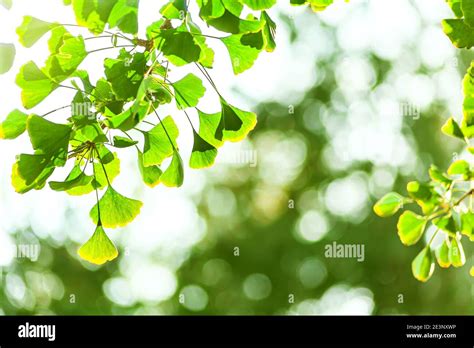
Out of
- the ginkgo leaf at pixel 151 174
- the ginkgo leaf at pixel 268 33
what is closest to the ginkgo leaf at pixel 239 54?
the ginkgo leaf at pixel 268 33

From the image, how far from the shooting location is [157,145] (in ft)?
1.97

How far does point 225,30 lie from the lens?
0.51 meters

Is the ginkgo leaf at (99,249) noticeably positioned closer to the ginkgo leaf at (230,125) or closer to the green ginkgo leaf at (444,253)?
the ginkgo leaf at (230,125)

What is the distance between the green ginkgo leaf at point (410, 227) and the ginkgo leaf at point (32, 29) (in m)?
0.44

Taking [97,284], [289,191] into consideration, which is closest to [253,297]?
[289,191]

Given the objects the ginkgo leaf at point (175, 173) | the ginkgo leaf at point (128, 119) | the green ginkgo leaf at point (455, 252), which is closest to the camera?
the ginkgo leaf at point (128, 119)

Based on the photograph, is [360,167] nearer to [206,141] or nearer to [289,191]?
[289,191]

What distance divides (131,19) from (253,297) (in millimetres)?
5384

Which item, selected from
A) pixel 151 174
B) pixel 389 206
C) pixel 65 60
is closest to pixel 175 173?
pixel 151 174

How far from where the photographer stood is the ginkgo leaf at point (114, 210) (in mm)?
626

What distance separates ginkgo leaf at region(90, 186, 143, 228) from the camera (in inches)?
24.7

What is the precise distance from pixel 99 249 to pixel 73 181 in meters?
0.10

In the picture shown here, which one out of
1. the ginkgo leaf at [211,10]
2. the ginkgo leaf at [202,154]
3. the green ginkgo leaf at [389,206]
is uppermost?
the ginkgo leaf at [211,10]
